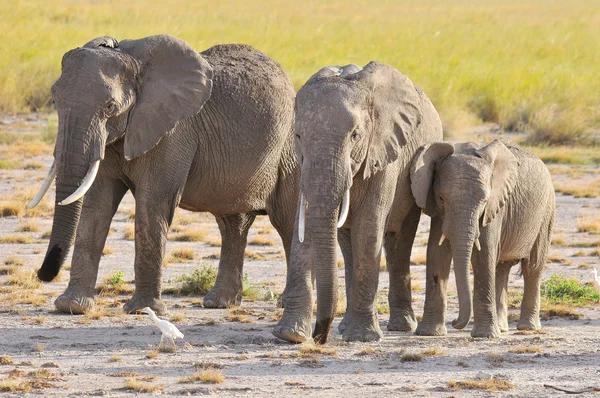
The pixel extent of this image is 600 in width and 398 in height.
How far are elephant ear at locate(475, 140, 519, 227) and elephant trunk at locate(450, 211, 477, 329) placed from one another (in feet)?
1.02

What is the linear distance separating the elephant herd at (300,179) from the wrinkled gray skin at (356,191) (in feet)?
0.04

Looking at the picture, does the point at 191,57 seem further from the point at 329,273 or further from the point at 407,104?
the point at 329,273

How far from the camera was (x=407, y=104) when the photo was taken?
9883 mm

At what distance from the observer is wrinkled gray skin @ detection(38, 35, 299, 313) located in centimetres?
1005

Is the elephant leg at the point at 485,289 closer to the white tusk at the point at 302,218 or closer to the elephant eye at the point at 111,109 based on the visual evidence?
the white tusk at the point at 302,218

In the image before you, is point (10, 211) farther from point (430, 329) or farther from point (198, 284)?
point (430, 329)

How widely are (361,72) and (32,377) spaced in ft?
10.2

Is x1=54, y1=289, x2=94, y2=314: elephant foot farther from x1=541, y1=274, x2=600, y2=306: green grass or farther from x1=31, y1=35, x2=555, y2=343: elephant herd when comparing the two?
x1=541, y1=274, x2=600, y2=306: green grass

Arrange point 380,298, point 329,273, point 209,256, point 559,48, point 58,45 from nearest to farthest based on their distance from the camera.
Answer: point 329,273, point 380,298, point 209,256, point 58,45, point 559,48

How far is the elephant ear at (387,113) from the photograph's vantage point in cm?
946

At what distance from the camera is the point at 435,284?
10180mm

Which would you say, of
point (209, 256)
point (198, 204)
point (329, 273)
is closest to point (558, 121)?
point (209, 256)

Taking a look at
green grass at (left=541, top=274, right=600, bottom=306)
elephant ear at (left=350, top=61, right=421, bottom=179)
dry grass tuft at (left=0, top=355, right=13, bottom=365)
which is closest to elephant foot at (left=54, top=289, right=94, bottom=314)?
dry grass tuft at (left=0, top=355, right=13, bottom=365)

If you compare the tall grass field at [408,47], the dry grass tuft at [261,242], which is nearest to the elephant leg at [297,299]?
the dry grass tuft at [261,242]
